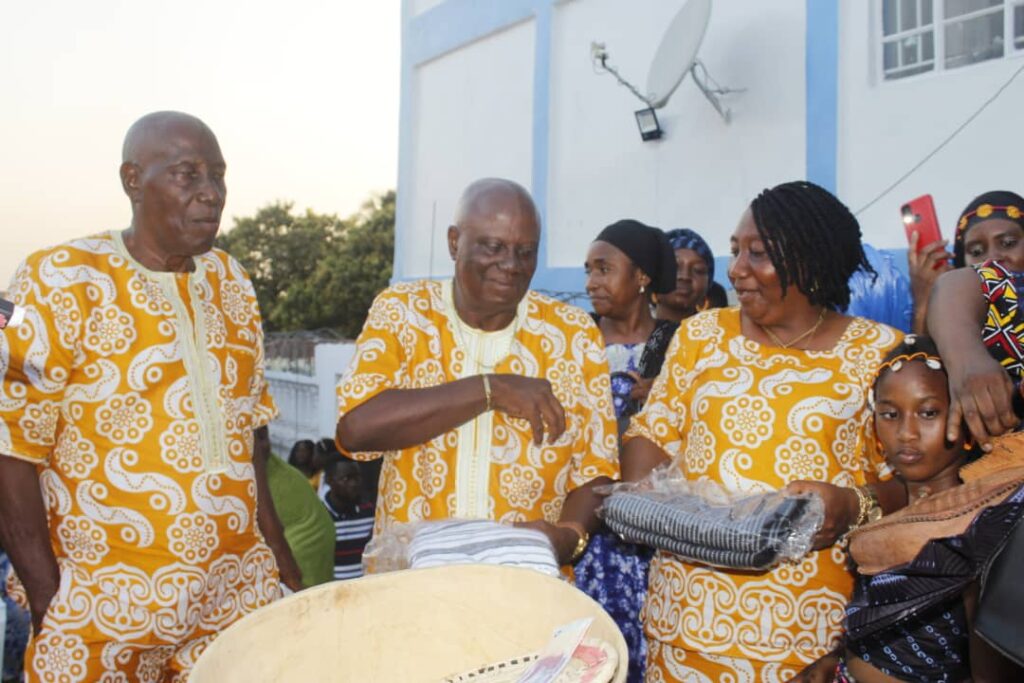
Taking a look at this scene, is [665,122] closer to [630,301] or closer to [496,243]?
[630,301]

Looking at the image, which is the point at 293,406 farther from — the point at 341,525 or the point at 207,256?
the point at 207,256

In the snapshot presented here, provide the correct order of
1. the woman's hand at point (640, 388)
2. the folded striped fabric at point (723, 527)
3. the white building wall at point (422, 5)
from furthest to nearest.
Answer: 1. the white building wall at point (422, 5)
2. the woman's hand at point (640, 388)
3. the folded striped fabric at point (723, 527)

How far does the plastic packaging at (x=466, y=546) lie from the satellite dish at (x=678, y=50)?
6402mm

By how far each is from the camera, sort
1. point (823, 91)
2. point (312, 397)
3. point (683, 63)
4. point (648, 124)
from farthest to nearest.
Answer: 1. point (312, 397)
2. point (648, 124)
3. point (683, 63)
4. point (823, 91)

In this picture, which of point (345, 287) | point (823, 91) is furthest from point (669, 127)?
point (345, 287)

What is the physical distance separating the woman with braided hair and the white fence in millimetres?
8696

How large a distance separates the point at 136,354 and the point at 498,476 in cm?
103

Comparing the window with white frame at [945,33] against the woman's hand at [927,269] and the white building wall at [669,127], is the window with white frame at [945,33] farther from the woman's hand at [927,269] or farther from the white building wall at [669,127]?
the woman's hand at [927,269]

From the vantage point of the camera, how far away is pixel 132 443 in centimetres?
228

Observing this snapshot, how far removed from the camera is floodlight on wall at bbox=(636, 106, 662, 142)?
8.67 meters

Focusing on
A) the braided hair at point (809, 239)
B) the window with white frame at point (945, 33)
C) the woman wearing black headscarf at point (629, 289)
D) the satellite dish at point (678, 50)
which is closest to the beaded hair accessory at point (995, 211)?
the braided hair at point (809, 239)

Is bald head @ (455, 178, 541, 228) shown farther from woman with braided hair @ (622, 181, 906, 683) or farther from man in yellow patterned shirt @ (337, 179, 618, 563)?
woman with braided hair @ (622, 181, 906, 683)

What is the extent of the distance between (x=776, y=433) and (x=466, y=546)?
89 centimetres

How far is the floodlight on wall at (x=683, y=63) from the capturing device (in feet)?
24.4
